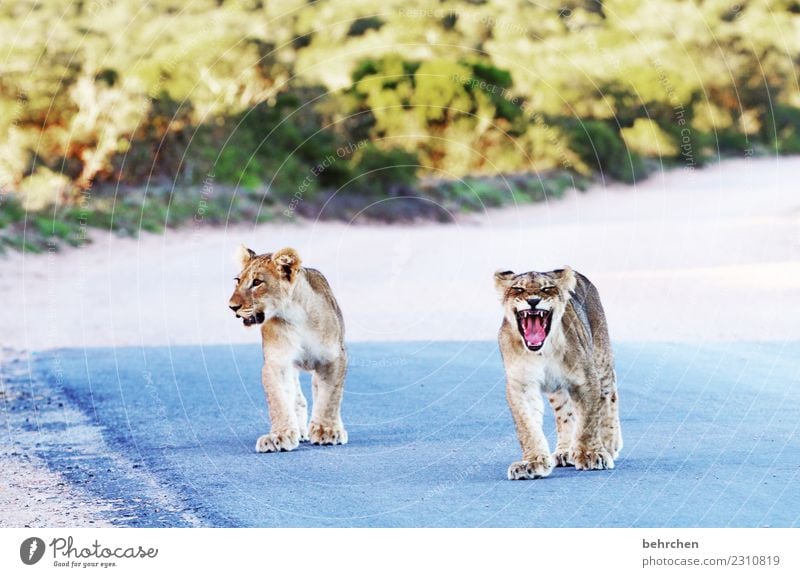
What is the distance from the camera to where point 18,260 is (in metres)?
22.8

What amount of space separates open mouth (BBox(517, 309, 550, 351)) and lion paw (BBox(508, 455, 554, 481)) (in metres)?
0.54

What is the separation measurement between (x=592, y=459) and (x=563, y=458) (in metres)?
0.25

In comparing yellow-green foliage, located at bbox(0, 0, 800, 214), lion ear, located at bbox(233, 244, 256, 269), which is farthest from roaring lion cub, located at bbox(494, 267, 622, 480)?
yellow-green foliage, located at bbox(0, 0, 800, 214)

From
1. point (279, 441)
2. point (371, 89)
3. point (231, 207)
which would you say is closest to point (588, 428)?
point (279, 441)

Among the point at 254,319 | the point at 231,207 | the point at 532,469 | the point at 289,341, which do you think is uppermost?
the point at 231,207

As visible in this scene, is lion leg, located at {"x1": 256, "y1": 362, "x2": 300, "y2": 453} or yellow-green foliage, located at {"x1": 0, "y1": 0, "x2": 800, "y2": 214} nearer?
lion leg, located at {"x1": 256, "y1": 362, "x2": 300, "y2": 453}

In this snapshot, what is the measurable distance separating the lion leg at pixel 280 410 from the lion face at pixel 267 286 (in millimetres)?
292

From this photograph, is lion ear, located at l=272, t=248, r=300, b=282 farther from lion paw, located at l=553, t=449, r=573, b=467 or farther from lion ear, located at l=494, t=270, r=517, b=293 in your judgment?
lion paw, located at l=553, t=449, r=573, b=467

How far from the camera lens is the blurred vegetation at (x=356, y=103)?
2856 centimetres

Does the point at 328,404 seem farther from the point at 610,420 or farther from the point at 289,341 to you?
the point at 610,420

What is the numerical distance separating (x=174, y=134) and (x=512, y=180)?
6554 millimetres

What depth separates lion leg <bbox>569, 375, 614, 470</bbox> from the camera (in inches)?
311

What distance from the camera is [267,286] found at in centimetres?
902

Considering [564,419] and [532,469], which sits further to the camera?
[564,419]
